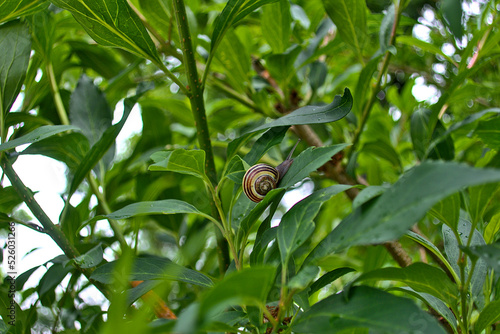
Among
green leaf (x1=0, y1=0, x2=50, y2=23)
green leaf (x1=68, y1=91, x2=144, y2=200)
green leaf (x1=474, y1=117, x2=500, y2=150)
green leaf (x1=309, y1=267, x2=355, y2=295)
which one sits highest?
green leaf (x1=0, y1=0, x2=50, y2=23)

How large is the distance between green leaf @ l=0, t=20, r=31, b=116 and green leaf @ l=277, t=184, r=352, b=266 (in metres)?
0.38

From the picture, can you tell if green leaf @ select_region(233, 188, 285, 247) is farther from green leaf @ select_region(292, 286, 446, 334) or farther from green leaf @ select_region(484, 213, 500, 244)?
green leaf @ select_region(484, 213, 500, 244)

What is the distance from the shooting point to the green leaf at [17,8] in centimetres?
48

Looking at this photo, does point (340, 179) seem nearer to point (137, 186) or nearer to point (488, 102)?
point (137, 186)

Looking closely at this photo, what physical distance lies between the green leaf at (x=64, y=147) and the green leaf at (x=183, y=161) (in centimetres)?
23

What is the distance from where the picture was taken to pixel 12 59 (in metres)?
0.52

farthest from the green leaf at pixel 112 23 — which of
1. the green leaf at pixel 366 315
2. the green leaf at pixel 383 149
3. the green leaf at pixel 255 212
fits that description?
the green leaf at pixel 383 149

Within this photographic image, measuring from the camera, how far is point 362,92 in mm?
640

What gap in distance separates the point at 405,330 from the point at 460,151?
0.66 meters

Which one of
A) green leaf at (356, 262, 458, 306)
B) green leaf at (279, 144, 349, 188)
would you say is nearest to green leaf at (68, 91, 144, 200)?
green leaf at (279, 144, 349, 188)

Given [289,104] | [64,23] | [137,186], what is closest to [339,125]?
[289,104]

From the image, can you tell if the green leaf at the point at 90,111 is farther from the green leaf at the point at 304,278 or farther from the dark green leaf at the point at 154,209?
the green leaf at the point at 304,278

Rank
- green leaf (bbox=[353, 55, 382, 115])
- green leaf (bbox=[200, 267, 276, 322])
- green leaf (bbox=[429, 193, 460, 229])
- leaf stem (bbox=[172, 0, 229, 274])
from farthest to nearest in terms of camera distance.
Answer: green leaf (bbox=[353, 55, 382, 115]) < leaf stem (bbox=[172, 0, 229, 274]) < green leaf (bbox=[429, 193, 460, 229]) < green leaf (bbox=[200, 267, 276, 322])

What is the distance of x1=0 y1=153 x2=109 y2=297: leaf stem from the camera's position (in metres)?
0.48
